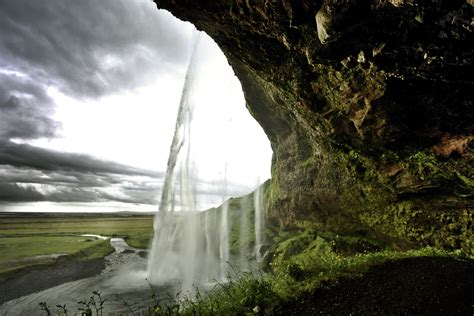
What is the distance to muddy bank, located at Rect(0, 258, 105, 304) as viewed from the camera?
2678 cm

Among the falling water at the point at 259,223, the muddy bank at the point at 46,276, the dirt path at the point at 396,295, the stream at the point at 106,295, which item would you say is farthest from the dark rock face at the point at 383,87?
the muddy bank at the point at 46,276

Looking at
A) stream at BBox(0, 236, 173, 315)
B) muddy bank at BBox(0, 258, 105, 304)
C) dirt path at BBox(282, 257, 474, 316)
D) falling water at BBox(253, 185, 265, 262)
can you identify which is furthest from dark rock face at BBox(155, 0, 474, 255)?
muddy bank at BBox(0, 258, 105, 304)

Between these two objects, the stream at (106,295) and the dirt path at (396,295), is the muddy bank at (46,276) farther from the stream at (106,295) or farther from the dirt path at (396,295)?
the dirt path at (396,295)

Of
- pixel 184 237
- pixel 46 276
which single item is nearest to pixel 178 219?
pixel 184 237

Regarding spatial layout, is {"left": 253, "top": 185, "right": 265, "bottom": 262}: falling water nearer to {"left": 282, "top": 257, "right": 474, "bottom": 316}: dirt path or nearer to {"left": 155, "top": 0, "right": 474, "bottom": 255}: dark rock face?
{"left": 155, "top": 0, "right": 474, "bottom": 255}: dark rock face

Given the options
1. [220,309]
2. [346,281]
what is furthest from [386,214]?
[220,309]

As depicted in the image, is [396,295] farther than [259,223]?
No

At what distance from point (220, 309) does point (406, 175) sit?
1283cm

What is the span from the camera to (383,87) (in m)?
10.9

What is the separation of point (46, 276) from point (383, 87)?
129 feet

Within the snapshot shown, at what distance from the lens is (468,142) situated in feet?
35.5

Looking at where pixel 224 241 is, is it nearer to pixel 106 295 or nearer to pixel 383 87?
pixel 106 295

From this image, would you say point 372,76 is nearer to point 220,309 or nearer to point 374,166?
point 374,166

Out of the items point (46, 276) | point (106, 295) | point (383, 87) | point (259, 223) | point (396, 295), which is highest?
point (383, 87)
